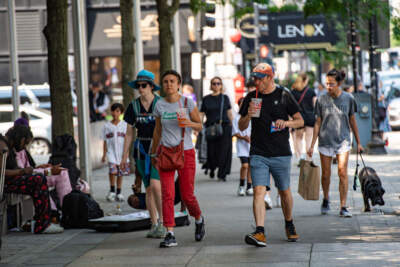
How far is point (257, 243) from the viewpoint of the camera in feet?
28.7

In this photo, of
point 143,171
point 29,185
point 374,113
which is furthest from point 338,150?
point 374,113

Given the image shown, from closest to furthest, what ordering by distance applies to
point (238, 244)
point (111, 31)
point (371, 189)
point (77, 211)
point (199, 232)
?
point (238, 244) < point (199, 232) < point (77, 211) < point (371, 189) < point (111, 31)

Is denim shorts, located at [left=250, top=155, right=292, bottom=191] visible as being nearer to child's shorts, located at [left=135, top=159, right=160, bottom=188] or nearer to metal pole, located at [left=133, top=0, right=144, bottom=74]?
child's shorts, located at [left=135, top=159, right=160, bottom=188]

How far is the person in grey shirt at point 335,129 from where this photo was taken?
11117mm

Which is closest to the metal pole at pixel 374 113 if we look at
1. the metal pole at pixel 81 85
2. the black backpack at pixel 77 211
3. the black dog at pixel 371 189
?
the metal pole at pixel 81 85

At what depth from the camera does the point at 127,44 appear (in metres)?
17.9

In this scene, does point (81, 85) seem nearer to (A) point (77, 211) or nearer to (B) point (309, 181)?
(A) point (77, 211)

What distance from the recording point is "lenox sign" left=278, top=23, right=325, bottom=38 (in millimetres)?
35750

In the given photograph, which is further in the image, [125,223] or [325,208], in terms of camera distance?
[325,208]

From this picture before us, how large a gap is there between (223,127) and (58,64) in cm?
461

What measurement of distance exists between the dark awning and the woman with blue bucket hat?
84.3 feet

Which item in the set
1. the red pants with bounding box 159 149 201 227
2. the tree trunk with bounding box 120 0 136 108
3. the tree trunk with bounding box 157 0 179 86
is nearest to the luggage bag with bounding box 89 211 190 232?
the red pants with bounding box 159 149 201 227

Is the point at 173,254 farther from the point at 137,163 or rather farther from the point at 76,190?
the point at 76,190

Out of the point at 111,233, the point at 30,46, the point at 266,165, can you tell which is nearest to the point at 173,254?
the point at 266,165
